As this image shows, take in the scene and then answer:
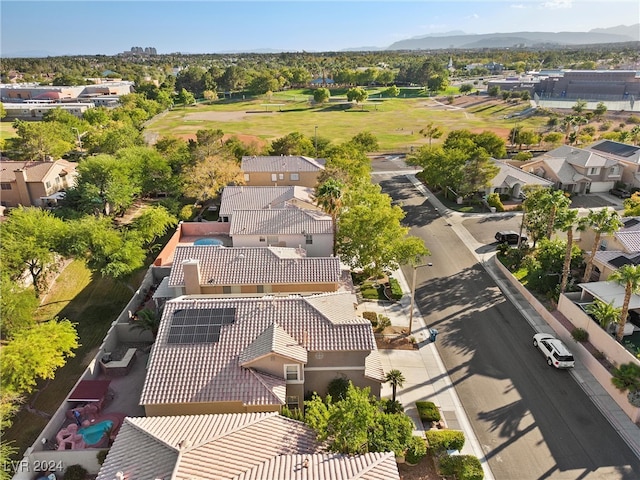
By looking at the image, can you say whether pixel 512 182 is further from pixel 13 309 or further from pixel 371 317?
pixel 13 309

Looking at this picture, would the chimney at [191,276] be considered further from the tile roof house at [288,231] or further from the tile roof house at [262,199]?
the tile roof house at [262,199]

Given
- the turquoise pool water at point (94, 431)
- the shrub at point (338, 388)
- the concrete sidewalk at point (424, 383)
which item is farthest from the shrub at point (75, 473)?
the concrete sidewalk at point (424, 383)

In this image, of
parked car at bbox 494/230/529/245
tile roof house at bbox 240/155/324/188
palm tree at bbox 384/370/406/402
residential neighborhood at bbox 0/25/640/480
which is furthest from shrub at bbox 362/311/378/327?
tile roof house at bbox 240/155/324/188

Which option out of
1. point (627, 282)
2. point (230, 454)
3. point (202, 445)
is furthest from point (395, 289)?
point (202, 445)

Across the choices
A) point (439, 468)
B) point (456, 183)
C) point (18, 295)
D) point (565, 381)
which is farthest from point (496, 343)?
point (18, 295)

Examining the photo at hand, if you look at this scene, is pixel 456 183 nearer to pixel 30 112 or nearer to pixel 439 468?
pixel 439 468

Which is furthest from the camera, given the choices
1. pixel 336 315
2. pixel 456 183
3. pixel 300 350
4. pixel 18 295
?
pixel 456 183
